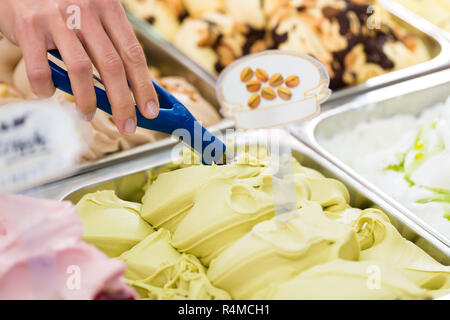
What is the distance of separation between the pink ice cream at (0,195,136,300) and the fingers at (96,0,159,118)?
1.30 ft

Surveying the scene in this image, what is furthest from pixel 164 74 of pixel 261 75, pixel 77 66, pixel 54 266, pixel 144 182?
pixel 54 266

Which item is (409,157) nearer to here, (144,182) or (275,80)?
(275,80)

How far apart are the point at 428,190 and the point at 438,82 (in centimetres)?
65

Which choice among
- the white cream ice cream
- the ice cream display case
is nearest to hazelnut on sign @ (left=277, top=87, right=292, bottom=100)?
the ice cream display case

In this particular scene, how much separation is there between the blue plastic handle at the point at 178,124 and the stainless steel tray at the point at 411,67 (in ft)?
2.69

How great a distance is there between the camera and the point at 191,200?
1.34 m

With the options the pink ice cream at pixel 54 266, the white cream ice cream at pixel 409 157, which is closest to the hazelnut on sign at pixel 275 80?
the white cream ice cream at pixel 409 157

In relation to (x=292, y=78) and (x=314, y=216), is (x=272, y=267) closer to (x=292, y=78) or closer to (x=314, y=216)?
(x=314, y=216)

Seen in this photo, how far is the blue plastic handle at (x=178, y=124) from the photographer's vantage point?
4.23ft

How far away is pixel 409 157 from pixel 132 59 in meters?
1.10

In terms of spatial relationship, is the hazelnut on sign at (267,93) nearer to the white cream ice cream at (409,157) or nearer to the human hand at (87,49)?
the human hand at (87,49)

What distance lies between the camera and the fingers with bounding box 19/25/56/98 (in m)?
1.13

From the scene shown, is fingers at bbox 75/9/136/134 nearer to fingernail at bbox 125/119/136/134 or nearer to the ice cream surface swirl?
fingernail at bbox 125/119/136/134

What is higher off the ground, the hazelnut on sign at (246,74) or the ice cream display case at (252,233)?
the hazelnut on sign at (246,74)
